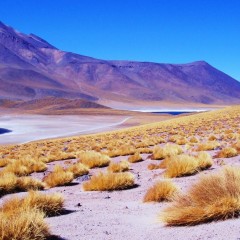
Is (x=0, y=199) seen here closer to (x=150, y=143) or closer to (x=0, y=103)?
(x=150, y=143)

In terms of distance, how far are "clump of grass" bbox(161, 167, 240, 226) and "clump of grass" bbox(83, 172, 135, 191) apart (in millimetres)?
3078

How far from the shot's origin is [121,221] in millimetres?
5953

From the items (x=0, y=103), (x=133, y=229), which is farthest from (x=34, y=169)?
(x=0, y=103)

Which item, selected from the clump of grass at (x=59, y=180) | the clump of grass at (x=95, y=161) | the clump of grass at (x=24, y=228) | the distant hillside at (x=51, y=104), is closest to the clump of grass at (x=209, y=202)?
the clump of grass at (x=24, y=228)

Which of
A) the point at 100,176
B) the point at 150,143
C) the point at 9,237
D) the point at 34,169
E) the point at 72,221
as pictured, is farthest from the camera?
the point at 150,143

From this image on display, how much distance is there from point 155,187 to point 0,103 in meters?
146

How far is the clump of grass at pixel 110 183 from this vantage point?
8.73 meters

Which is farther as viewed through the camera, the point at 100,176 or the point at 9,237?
the point at 100,176

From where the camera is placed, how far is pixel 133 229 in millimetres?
5430

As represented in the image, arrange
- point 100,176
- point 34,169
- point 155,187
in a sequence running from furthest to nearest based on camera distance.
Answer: point 34,169 → point 100,176 → point 155,187

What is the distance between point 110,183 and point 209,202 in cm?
364

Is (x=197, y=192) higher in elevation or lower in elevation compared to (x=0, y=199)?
higher

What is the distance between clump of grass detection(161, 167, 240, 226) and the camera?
16.7ft

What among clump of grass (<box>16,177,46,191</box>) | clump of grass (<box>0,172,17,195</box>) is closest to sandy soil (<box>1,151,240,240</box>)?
clump of grass (<box>16,177,46,191</box>)
